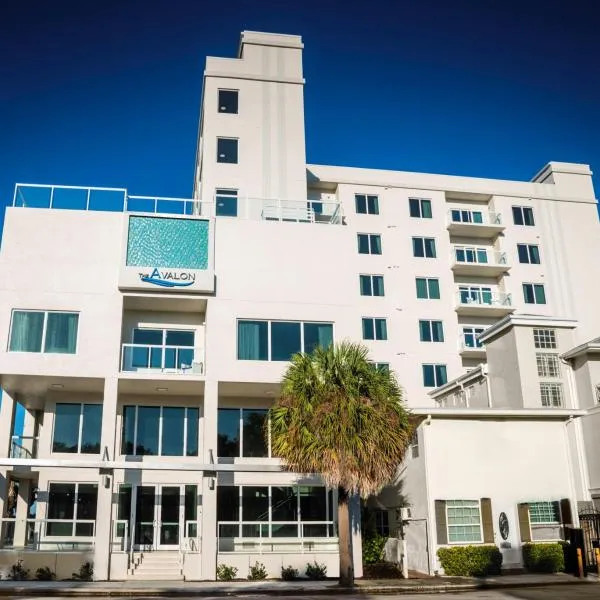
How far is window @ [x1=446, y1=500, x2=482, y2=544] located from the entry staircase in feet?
31.0

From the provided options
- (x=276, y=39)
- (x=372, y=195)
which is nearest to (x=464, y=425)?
(x=372, y=195)

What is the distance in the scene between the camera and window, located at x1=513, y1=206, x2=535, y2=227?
145ft

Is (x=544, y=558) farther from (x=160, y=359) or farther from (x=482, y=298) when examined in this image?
(x=482, y=298)

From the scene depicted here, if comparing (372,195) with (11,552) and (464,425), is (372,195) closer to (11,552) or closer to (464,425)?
(464,425)

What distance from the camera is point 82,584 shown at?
70.0 ft

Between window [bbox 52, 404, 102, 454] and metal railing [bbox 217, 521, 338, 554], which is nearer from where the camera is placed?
metal railing [bbox 217, 521, 338, 554]

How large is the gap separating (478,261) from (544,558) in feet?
73.2

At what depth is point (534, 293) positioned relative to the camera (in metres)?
42.6

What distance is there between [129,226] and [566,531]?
19618 millimetres

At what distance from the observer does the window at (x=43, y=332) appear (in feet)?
81.1

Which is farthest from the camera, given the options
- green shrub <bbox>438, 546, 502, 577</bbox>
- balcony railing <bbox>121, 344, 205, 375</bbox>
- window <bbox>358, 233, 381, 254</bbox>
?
window <bbox>358, 233, 381, 254</bbox>

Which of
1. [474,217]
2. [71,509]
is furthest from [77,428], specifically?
[474,217]

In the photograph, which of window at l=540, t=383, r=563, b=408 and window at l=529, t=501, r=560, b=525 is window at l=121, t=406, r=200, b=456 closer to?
window at l=529, t=501, r=560, b=525

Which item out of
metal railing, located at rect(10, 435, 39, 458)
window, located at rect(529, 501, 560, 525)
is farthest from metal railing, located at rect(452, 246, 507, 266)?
metal railing, located at rect(10, 435, 39, 458)
